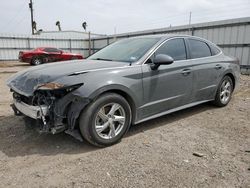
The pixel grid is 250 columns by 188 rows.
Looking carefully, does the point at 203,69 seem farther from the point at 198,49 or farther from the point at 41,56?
the point at 41,56

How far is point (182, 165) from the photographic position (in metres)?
2.78

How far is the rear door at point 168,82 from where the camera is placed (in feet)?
11.8

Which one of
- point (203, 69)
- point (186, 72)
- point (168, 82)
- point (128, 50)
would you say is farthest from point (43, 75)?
point (203, 69)

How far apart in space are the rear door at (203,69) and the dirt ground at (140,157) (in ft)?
2.10

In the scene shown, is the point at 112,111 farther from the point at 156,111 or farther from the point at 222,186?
the point at 222,186

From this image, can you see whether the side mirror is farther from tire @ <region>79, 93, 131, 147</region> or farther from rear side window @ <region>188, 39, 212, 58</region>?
rear side window @ <region>188, 39, 212, 58</region>

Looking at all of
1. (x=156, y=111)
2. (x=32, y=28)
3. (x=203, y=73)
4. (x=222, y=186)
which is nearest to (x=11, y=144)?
(x=156, y=111)

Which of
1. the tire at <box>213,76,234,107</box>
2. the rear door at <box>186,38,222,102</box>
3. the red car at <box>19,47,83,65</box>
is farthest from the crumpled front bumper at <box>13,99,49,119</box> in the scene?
the red car at <box>19,47,83,65</box>

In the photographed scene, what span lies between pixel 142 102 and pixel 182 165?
1.15 m

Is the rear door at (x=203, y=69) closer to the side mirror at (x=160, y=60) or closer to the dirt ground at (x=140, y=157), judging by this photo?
the dirt ground at (x=140, y=157)

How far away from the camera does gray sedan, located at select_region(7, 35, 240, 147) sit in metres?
2.95

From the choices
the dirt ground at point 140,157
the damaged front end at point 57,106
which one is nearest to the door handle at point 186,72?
the dirt ground at point 140,157

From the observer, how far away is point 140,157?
2969 mm

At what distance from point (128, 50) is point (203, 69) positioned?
5.11ft
